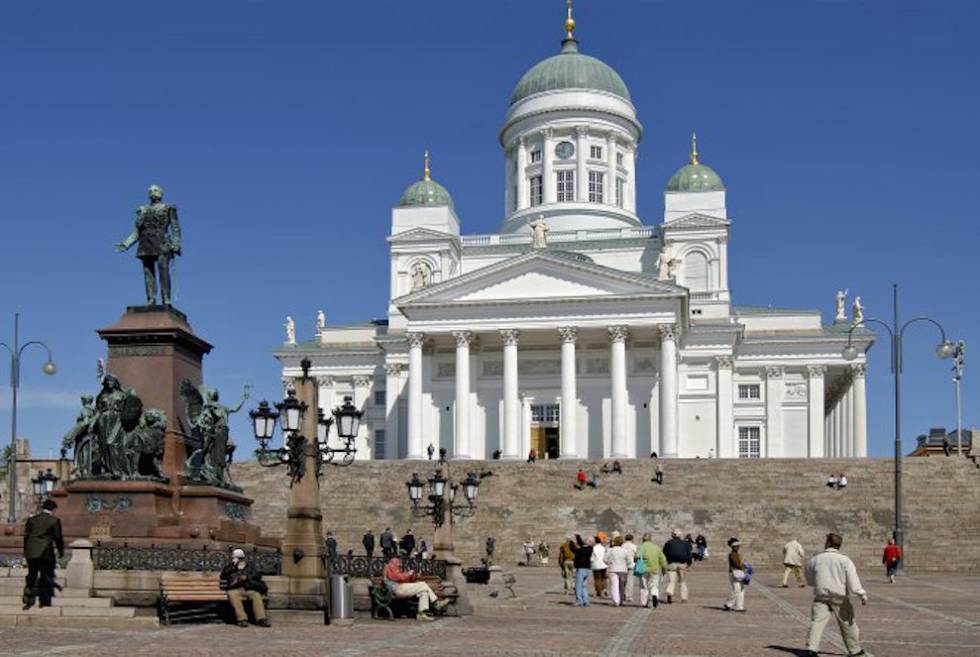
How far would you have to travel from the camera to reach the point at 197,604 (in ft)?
63.5

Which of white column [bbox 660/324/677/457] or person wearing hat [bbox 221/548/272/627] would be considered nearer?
person wearing hat [bbox 221/548/272/627]

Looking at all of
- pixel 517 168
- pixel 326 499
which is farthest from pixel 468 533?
pixel 517 168

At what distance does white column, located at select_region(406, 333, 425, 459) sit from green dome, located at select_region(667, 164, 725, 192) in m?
20.6

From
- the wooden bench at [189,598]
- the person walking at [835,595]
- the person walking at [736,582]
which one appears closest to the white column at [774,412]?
the person walking at [736,582]

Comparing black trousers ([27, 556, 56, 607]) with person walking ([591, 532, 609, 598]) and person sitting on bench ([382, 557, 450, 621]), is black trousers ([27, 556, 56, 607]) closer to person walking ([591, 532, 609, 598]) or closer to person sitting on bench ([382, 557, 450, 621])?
person sitting on bench ([382, 557, 450, 621])

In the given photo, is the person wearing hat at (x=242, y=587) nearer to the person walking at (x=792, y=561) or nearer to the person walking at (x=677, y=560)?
the person walking at (x=677, y=560)

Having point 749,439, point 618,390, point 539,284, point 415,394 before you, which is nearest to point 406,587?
point 618,390

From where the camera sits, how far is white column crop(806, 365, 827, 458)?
75062 millimetres

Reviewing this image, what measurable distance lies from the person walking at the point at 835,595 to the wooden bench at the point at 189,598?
8.10 meters

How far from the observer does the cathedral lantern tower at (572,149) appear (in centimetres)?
8581

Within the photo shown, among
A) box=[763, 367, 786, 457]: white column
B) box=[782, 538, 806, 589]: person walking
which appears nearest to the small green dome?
box=[763, 367, 786, 457]: white column

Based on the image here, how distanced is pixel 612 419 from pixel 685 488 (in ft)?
53.8

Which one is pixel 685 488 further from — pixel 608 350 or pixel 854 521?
pixel 608 350

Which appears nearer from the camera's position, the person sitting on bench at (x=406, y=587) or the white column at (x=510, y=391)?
the person sitting on bench at (x=406, y=587)
